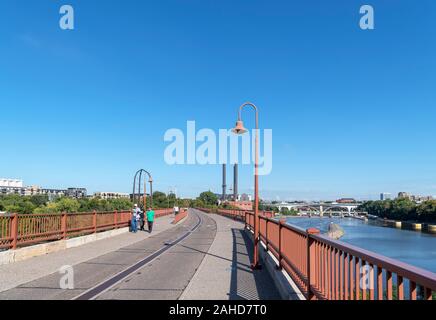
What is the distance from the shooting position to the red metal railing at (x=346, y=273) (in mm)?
2836

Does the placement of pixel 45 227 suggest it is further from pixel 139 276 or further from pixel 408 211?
pixel 408 211

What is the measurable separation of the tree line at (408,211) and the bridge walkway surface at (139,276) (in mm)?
131783

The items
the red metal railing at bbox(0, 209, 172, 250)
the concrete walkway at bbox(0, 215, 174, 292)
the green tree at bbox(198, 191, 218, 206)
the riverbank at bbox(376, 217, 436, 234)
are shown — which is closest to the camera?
the concrete walkway at bbox(0, 215, 174, 292)

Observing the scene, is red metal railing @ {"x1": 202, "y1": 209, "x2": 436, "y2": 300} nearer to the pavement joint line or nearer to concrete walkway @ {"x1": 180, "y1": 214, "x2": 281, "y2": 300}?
concrete walkway @ {"x1": 180, "y1": 214, "x2": 281, "y2": 300}

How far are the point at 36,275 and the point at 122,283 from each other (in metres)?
2.49

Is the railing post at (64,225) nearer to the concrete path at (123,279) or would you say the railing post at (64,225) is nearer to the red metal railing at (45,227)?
the red metal railing at (45,227)

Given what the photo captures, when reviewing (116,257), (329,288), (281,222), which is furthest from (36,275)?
(329,288)

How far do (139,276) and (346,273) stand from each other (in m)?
6.32

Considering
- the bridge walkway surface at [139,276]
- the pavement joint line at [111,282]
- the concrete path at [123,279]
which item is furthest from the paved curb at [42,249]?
the pavement joint line at [111,282]

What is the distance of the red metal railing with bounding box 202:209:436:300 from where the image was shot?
284 cm

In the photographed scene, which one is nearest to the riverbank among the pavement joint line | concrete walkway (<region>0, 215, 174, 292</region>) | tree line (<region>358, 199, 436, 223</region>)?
tree line (<region>358, 199, 436, 223</region>)

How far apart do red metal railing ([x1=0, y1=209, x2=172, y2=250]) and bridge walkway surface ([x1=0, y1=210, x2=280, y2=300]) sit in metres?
0.79
